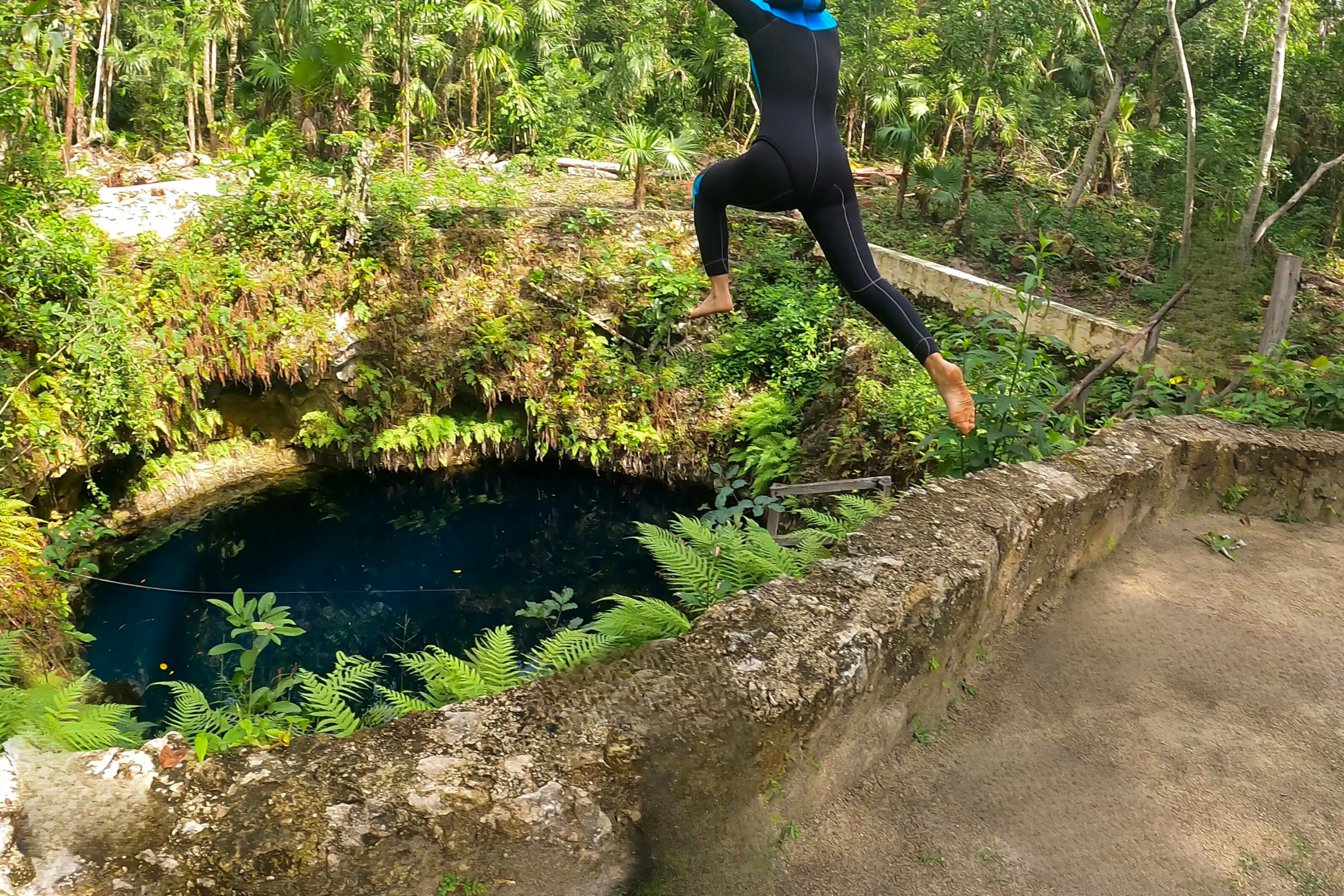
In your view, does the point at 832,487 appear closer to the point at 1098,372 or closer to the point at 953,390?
the point at 1098,372

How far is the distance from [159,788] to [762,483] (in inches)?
353

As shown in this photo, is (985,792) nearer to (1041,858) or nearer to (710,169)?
(1041,858)

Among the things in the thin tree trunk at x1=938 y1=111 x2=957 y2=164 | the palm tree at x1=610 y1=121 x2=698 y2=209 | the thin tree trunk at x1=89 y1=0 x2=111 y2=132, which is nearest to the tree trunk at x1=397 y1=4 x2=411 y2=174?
the palm tree at x1=610 y1=121 x2=698 y2=209

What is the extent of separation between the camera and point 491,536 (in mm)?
Result: 11320

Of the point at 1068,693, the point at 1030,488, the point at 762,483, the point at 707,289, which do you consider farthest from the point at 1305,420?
the point at 707,289

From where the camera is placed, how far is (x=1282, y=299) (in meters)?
6.18

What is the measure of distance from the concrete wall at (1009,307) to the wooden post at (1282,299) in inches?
34.6

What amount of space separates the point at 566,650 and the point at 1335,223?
14337mm

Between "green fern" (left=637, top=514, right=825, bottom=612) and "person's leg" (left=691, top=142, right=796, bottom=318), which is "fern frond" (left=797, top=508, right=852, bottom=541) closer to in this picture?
"green fern" (left=637, top=514, right=825, bottom=612)

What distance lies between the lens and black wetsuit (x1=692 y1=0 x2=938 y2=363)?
125 inches

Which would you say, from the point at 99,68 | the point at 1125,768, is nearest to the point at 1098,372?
the point at 1125,768

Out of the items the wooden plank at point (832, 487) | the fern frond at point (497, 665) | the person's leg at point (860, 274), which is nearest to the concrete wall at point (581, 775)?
the fern frond at point (497, 665)

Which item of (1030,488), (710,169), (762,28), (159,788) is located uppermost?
(762,28)

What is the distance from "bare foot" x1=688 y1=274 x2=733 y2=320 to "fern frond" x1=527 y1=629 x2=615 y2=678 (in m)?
1.67
